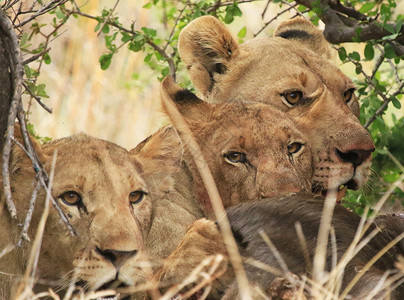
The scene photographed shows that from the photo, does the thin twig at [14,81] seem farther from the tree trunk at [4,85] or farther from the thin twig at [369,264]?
the thin twig at [369,264]

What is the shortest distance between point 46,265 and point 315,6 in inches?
91.7

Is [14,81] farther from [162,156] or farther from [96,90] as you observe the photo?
[96,90]

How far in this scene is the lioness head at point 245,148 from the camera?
13.3 ft

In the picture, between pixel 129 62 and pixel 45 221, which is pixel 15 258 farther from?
pixel 129 62

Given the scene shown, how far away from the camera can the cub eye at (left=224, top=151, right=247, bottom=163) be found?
13.7 ft

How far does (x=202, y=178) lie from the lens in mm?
4285

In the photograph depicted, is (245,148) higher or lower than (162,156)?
lower

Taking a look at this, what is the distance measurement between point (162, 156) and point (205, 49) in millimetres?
1106

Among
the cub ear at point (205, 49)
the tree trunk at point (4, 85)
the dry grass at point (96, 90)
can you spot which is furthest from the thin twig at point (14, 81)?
the dry grass at point (96, 90)

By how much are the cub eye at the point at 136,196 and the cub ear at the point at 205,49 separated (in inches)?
55.0

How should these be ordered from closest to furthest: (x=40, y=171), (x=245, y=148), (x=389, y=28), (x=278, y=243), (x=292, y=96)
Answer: (x=278, y=243) < (x=40, y=171) < (x=245, y=148) < (x=389, y=28) < (x=292, y=96)

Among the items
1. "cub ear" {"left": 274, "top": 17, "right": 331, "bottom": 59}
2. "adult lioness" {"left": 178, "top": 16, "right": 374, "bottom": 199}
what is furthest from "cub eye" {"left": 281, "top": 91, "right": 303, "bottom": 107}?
"cub ear" {"left": 274, "top": 17, "right": 331, "bottom": 59}

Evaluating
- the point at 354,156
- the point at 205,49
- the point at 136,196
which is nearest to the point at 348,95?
the point at 354,156

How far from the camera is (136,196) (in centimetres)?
384
